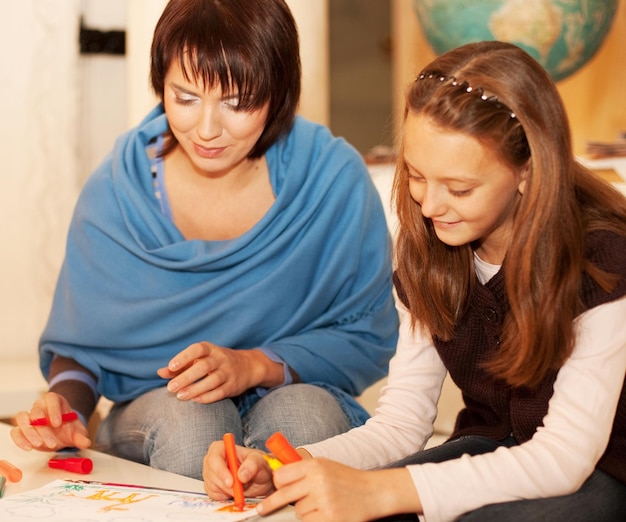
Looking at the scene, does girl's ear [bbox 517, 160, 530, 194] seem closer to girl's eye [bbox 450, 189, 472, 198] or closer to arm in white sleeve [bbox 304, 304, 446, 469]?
girl's eye [bbox 450, 189, 472, 198]

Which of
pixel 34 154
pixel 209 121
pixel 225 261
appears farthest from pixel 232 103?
pixel 34 154

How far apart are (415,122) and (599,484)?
1.35 feet

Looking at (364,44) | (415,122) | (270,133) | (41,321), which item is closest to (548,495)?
(415,122)

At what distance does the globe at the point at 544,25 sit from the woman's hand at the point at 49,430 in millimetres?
1157

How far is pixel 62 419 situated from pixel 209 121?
0.43 meters

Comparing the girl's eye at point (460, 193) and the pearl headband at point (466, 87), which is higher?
the pearl headband at point (466, 87)

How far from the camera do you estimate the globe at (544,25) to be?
1.96m

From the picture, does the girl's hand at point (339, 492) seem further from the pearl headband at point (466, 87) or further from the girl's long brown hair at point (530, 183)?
the pearl headband at point (466, 87)

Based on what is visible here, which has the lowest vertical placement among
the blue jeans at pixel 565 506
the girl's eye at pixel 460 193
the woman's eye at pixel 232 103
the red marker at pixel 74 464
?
the red marker at pixel 74 464

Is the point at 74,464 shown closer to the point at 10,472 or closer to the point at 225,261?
the point at 10,472

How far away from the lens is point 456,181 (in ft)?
3.26

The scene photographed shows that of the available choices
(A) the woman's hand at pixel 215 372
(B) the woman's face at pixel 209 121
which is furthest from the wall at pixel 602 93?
(A) the woman's hand at pixel 215 372

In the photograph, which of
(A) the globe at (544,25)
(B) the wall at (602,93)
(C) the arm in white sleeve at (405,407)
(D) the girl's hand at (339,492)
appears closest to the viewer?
(D) the girl's hand at (339,492)

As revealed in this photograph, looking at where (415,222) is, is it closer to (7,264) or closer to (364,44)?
(7,264)
